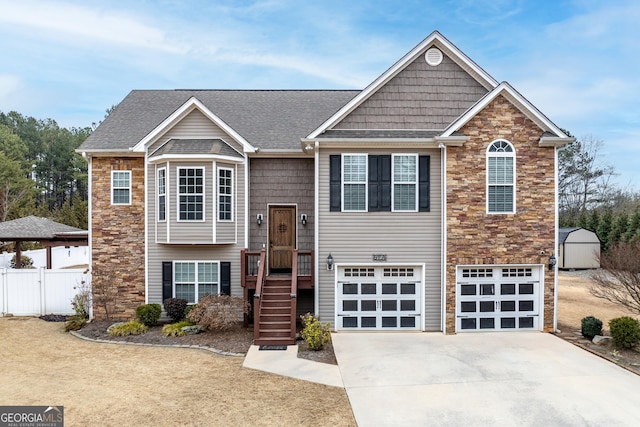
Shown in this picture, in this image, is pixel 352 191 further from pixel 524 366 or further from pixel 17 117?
pixel 17 117

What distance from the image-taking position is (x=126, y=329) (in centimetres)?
1195

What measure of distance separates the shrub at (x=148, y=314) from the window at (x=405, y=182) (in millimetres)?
8114

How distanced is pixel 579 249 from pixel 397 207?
21.9m

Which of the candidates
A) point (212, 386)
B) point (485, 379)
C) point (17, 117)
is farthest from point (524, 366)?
point (17, 117)

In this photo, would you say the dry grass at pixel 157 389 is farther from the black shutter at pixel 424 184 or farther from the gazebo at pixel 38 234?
the black shutter at pixel 424 184

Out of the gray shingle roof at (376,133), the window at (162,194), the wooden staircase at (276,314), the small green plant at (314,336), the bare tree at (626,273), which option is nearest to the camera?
the small green plant at (314,336)

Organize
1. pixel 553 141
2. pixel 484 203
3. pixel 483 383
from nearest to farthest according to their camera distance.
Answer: pixel 483 383, pixel 553 141, pixel 484 203

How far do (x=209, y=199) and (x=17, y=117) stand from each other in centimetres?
6484

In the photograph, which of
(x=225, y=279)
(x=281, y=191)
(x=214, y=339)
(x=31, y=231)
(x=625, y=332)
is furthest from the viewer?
(x=31, y=231)

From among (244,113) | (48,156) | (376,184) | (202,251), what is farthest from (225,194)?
(48,156)

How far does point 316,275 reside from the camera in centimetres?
1246

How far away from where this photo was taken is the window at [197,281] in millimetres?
13406

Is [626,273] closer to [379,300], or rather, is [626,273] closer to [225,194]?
[379,300]

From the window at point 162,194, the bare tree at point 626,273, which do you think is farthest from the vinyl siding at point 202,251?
the bare tree at point 626,273
